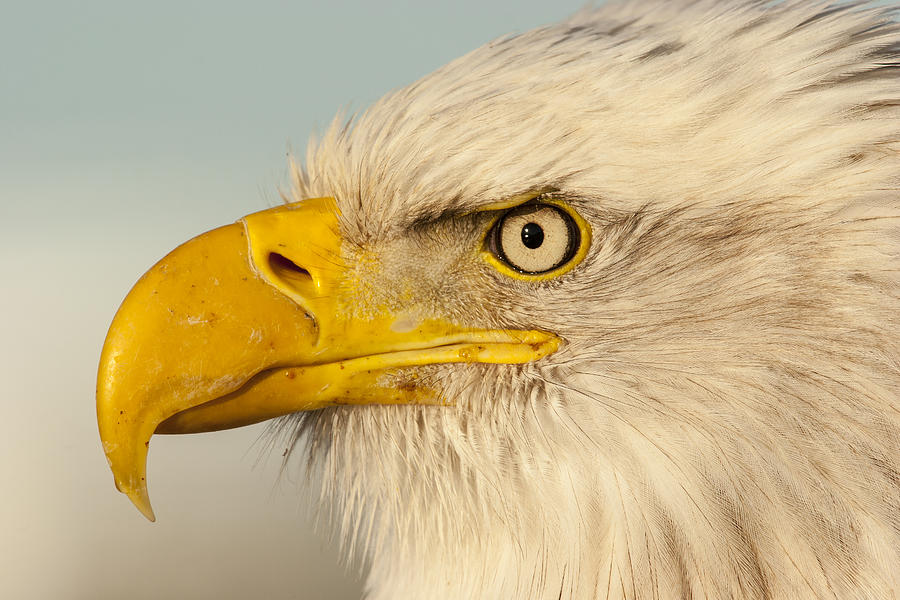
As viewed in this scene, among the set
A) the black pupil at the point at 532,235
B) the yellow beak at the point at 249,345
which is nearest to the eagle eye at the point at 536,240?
the black pupil at the point at 532,235

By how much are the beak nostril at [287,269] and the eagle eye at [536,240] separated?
0.34 meters

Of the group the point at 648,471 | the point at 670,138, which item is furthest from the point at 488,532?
the point at 670,138

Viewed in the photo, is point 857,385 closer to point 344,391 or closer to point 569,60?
point 569,60

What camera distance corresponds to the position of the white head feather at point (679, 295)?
1.27 meters

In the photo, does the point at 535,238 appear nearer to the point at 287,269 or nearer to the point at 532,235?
the point at 532,235

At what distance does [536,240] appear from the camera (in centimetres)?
137

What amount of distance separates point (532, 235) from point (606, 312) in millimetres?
176

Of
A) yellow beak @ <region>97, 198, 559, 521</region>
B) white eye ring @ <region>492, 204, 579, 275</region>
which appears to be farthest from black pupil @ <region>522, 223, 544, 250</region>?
yellow beak @ <region>97, 198, 559, 521</region>

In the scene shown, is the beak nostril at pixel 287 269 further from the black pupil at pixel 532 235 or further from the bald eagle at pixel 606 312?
the black pupil at pixel 532 235

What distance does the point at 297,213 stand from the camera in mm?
1578

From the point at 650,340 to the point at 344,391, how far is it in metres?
0.54

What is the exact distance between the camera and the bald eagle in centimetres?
128

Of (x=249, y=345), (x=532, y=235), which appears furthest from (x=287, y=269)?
(x=532, y=235)

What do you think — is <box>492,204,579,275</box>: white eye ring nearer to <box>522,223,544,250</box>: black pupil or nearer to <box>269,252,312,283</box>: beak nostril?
<box>522,223,544,250</box>: black pupil
